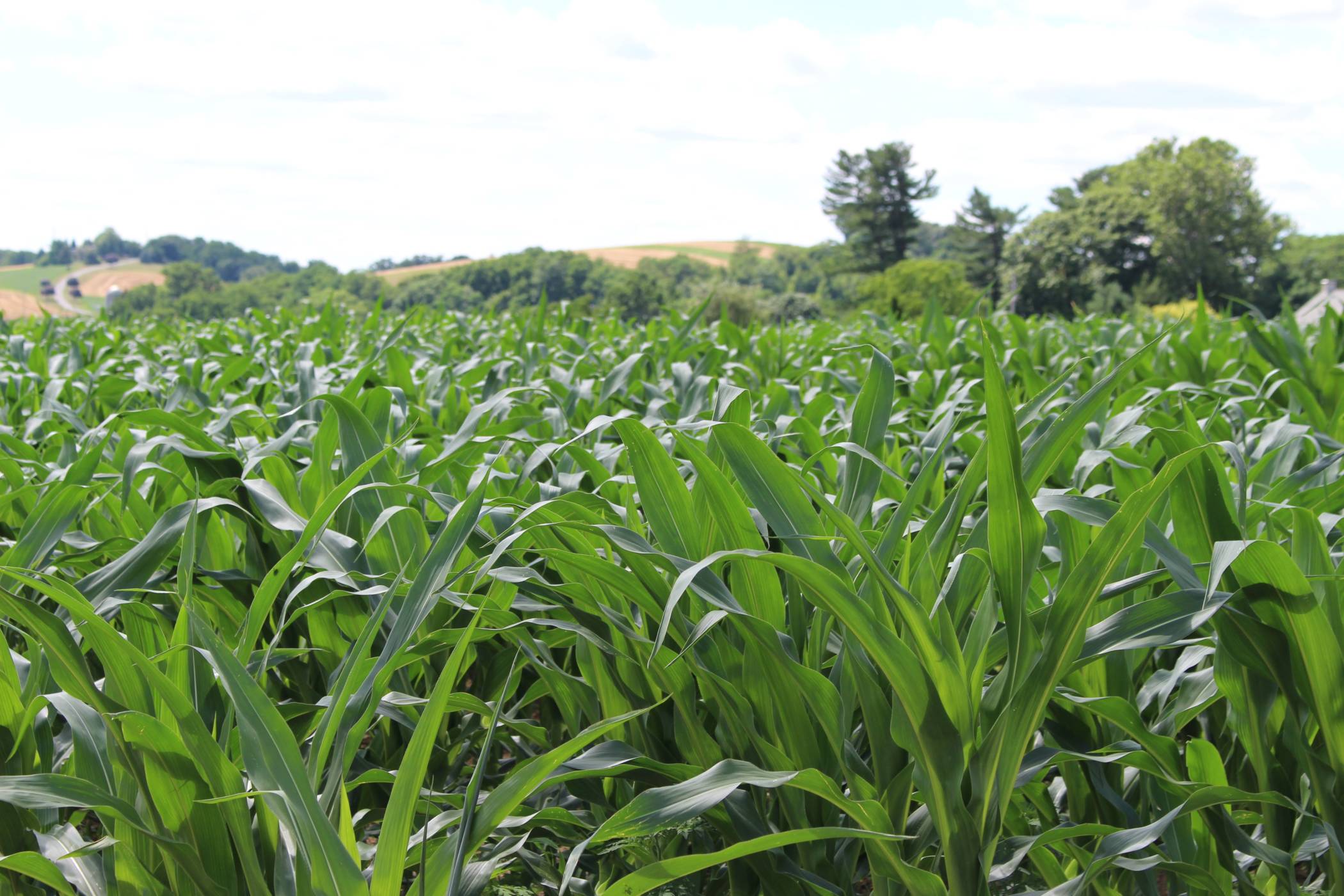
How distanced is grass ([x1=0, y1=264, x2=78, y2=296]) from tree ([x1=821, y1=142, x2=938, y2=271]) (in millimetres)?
60413

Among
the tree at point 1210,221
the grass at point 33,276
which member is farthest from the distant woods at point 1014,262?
the grass at point 33,276

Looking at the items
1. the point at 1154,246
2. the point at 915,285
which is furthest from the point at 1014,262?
the point at 915,285

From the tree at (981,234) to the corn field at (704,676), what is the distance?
82.0m

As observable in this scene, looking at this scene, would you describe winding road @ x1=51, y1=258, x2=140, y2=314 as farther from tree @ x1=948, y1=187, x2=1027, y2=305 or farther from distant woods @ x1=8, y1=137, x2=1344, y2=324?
tree @ x1=948, y1=187, x2=1027, y2=305

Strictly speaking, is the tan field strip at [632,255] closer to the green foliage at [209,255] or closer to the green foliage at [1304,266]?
the green foliage at [209,255]

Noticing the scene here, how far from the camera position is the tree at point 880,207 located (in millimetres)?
76312

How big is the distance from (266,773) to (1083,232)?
67.7 metres

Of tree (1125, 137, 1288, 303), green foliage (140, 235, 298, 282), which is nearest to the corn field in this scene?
tree (1125, 137, 1288, 303)

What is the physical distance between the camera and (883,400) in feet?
5.75

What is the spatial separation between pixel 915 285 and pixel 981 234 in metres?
30.2

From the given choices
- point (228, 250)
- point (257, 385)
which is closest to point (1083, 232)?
point (257, 385)

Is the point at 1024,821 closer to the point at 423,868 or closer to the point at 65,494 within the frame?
the point at 423,868

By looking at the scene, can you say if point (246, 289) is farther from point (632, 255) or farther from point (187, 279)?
point (632, 255)

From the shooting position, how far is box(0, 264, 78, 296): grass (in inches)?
2822
